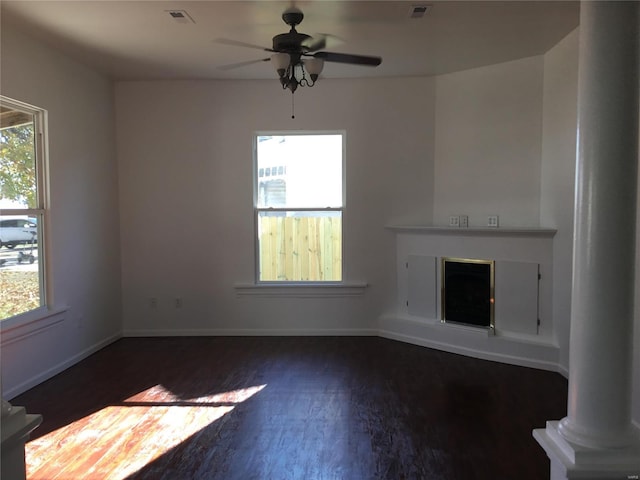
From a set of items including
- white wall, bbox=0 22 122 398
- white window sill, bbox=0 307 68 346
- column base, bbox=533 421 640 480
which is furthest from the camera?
white wall, bbox=0 22 122 398

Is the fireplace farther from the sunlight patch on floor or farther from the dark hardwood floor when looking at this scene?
the sunlight patch on floor

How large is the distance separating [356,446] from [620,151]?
2.10 metres

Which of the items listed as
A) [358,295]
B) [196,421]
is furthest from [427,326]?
[196,421]

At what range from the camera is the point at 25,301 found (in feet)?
12.0

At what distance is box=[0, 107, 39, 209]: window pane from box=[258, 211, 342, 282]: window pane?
2.24m

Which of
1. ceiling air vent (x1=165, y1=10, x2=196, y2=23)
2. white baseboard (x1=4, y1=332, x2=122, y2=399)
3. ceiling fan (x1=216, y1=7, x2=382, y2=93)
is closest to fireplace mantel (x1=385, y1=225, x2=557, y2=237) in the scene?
ceiling fan (x1=216, y1=7, x2=382, y2=93)

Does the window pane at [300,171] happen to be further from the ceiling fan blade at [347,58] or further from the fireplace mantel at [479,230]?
the ceiling fan blade at [347,58]

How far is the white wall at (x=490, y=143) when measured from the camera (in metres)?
4.29

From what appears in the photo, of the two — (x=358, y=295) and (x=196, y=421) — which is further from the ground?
(x=358, y=295)

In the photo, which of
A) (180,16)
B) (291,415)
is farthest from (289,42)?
(291,415)

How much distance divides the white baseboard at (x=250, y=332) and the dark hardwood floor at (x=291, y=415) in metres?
0.46

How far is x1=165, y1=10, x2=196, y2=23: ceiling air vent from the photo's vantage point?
318 cm

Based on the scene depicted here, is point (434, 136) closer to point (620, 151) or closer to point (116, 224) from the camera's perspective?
point (620, 151)

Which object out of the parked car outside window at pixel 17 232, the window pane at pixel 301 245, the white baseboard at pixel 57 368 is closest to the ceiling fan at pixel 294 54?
the window pane at pixel 301 245
